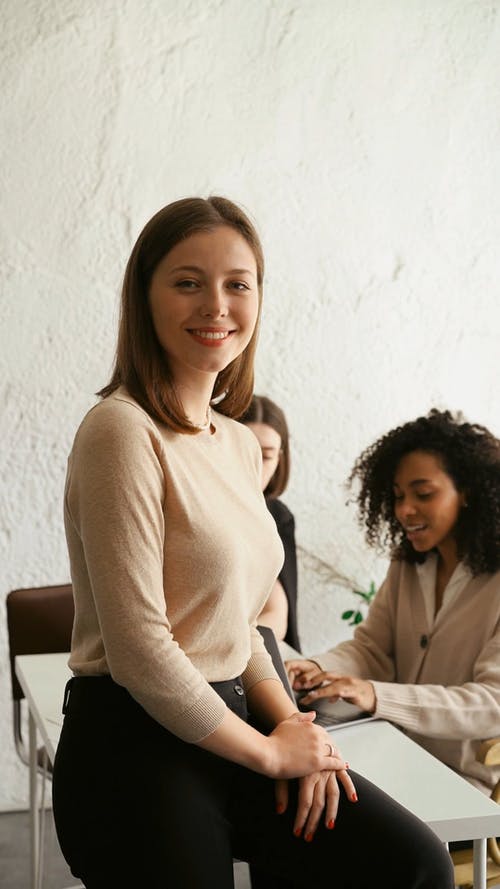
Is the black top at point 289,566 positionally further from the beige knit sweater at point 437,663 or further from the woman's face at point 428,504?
the woman's face at point 428,504

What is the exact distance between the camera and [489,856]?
2.04m

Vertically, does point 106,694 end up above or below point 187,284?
below

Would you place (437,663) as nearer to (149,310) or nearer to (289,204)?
(149,310)

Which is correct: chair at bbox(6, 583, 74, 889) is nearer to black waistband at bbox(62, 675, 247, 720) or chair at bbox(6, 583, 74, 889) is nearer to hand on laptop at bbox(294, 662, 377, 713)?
hand on laptop at bbox(294, 662, 377, 713)

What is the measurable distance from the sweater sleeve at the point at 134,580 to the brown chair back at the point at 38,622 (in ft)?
5.87

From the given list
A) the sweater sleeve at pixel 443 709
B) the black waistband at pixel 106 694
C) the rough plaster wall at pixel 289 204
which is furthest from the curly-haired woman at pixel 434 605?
the rough plaster wall at pixel 289 204

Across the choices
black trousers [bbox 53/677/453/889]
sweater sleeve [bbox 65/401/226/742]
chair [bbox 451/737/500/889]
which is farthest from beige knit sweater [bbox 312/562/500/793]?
sweater sleeve [bbox 65/401/226/742]

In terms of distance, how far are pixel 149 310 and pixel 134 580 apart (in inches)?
16.2

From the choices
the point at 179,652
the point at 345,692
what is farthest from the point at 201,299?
the point at 345,692

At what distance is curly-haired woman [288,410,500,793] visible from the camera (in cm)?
217

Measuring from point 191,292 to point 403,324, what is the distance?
2742 millimetres

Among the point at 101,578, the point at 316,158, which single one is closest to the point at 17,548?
the point at 316,158

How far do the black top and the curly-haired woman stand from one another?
0.47 metres

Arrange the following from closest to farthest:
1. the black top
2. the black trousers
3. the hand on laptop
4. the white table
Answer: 1. the black trousers
2. the white table
3. the hand on laptop
4. the black top
